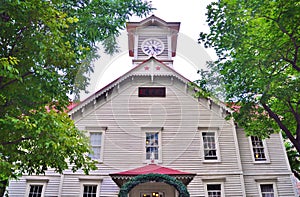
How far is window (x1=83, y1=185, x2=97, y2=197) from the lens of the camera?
38.4 feet

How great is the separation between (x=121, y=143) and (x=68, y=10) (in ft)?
24.6

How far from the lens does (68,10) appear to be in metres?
7.71

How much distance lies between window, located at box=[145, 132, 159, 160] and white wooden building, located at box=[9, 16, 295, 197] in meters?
0.05

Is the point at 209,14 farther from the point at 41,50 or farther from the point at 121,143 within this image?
the point at 121,143

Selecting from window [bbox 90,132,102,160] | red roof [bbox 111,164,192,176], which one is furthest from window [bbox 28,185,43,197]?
red roof [bbox 111,164,192,176]

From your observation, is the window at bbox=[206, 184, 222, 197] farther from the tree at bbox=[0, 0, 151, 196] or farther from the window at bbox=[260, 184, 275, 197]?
the tree at bbox=[0, 0, 151, 196]

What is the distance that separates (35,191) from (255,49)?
1209cm

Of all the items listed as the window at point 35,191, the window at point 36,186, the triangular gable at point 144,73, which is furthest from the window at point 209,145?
the window at point 35,191

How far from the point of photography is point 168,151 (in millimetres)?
12227

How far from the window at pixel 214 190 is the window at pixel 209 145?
54.9 inches

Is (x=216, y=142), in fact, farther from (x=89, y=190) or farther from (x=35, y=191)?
(x=35, y=191)

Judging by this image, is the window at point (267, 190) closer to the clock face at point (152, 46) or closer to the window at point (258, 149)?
the window at point (258, 149)

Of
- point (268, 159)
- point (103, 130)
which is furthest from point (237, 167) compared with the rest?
point (103, 130)

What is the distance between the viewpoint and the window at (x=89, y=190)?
11.7m
